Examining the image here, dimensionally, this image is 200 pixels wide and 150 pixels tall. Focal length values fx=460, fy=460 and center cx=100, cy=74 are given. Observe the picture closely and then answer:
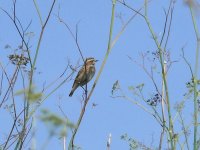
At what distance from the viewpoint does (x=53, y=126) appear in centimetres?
108

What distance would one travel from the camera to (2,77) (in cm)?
368

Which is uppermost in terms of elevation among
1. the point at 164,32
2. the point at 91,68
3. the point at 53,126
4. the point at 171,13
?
the point at 91,68

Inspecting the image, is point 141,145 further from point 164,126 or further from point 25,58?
point 164,126

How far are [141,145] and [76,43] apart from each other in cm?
273

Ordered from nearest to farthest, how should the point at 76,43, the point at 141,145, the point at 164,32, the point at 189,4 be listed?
the point at 189,4 < the point at 76,43 < the point at 164,32 < the point at 141,145

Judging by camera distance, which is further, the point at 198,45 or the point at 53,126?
the point at 198,45

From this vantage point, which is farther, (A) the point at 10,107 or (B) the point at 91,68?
(B) the point at 91,68

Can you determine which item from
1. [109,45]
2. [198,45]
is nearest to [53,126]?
[109,45]

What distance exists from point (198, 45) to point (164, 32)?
0.53 metres

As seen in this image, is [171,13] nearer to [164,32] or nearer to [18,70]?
[164,32]

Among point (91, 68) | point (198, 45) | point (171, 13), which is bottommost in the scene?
point (198, 45)

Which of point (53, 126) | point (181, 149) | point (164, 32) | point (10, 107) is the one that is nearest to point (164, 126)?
point (181, 149)

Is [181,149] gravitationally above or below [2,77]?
below

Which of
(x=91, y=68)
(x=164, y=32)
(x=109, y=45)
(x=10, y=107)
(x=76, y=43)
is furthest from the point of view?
(x=91, y=68)
